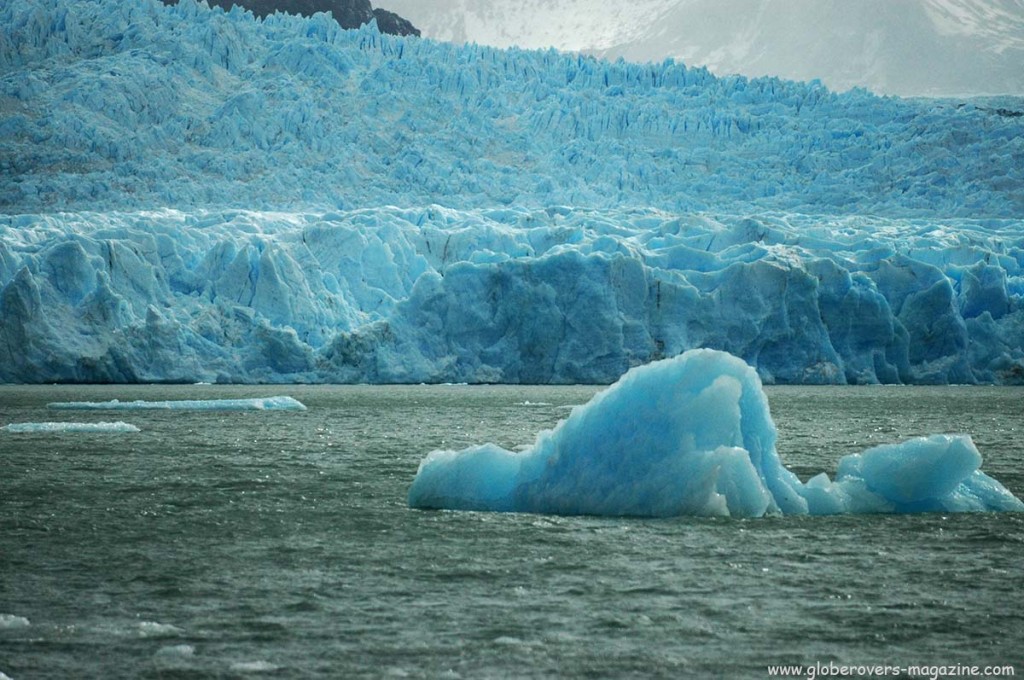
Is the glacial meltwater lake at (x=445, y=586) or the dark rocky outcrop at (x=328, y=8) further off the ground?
the dark rocky outcrop at (x=328, y=8)

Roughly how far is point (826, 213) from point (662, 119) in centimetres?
741

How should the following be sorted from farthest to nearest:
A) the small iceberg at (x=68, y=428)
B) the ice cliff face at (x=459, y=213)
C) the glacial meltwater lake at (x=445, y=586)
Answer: the ice cliff face at (x=459, y=213) < the small iceberg at (x=68, y=428) < the glacial meltwater lake at (x=445, y=586)

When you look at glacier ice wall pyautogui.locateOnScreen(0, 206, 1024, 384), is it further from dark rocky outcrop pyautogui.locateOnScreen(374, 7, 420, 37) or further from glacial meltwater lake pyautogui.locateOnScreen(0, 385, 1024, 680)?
dark rocky outcrop pyautogui.locateOnScreen(374, 7, 420, 37)

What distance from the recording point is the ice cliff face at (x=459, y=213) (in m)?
31.9

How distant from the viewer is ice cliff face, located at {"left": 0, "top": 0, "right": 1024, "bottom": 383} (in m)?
31.9

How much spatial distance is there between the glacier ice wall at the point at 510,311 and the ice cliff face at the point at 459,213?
7 centimetres

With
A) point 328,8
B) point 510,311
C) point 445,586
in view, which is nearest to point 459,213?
point 510,311

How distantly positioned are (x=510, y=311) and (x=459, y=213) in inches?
368

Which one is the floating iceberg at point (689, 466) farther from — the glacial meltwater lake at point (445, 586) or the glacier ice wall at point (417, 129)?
the glacier ice wall at point (417, 129)

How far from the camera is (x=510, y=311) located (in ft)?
105

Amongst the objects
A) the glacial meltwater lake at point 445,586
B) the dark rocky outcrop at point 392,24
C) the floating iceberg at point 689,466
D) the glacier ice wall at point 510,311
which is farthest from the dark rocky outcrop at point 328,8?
the floating iceberg at point 689,466

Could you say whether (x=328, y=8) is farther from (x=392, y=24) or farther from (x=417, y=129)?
(x=417, y=129)

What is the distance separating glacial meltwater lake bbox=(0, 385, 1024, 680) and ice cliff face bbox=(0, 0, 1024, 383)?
1890cm

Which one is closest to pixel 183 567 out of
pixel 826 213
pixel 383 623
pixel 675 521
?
pixel 383 623
